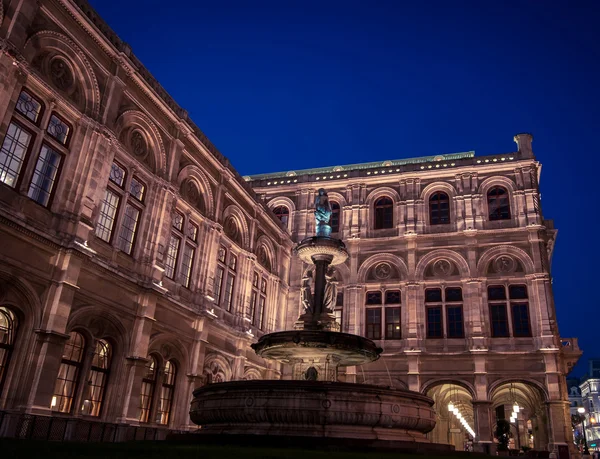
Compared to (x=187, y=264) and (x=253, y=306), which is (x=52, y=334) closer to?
(x=187, y=264)

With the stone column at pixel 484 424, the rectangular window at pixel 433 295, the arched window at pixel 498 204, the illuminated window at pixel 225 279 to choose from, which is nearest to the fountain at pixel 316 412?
the illuminated window at pixel 225 279

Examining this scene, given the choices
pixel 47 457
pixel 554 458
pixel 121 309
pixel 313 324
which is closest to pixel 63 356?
pixel 121 309

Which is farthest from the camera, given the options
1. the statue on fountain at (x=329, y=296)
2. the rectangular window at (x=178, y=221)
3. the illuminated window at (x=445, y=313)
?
→ the illuminated window at (x=445, y=313)

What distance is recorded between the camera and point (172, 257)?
20.2 m

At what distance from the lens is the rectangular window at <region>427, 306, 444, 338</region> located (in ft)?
91.1

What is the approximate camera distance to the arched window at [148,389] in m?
17.7

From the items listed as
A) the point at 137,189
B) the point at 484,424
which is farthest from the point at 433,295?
the point at 137,189

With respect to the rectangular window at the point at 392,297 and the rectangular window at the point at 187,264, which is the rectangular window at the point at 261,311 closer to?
the rectangular window at the point at 187,264

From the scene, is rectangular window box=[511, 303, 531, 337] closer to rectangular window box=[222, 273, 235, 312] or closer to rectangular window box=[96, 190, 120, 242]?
rectangular window box=[222, 273, 235, 312]

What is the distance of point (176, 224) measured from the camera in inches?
814

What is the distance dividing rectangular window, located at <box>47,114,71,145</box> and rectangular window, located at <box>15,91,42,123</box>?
1.58 feet

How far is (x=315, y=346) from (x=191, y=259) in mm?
9937

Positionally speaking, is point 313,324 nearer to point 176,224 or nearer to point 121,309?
point 121,309

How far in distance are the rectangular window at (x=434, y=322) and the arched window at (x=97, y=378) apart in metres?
17.7
